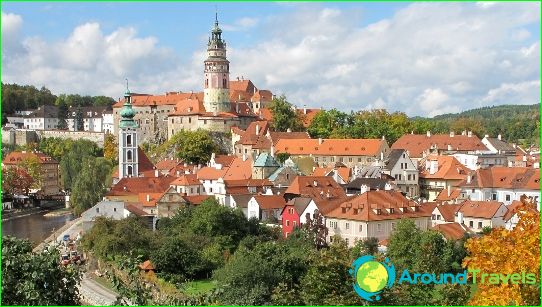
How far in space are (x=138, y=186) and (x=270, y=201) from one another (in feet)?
24.5

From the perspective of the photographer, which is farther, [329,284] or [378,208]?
[378,208]

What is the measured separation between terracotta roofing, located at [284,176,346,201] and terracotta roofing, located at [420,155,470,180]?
7116mm

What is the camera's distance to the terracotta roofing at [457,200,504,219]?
25500 millimetres

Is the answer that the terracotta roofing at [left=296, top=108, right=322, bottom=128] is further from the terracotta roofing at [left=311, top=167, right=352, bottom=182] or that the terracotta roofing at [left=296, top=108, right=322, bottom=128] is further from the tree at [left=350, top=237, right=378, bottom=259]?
the tree at [left=350, top=237, right=378, bottom=259]

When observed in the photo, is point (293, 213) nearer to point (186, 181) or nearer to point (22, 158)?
point (186, 181)

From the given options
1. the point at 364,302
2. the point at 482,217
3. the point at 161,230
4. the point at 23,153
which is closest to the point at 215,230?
the point at 161,230

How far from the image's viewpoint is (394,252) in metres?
20.4

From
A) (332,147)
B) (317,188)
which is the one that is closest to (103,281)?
(317,188)

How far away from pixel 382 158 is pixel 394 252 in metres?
19.0

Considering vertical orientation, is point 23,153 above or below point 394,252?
above

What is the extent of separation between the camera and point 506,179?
30.2m

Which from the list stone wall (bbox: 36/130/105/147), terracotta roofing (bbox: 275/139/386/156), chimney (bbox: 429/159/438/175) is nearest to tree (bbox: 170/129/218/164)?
terracotta roofing (bbox: 275/139/386/156)

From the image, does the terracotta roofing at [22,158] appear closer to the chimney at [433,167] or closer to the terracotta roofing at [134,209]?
the terracotta roofing at [134,209]

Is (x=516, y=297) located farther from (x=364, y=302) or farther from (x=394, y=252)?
(x=394, y=252)
